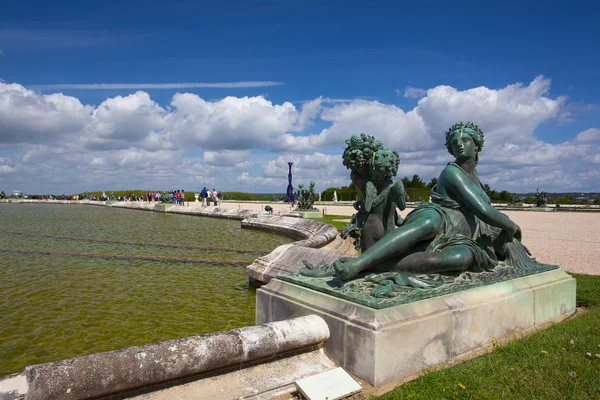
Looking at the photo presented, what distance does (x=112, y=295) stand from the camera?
6.96 m

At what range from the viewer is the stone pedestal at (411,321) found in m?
3.09

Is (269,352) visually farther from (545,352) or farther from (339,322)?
(545,352)

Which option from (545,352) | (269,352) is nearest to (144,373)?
(269,352)

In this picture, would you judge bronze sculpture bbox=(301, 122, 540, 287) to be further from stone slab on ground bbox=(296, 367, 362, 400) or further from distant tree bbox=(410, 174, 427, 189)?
distant tree bbox=(410, 174, 427, 189)

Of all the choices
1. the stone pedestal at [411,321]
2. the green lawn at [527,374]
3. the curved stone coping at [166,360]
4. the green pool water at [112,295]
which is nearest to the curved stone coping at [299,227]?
the green pool water at [112,295]

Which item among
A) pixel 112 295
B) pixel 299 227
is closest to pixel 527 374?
pixel 112 295

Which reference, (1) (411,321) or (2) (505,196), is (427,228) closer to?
(1) (411,321)

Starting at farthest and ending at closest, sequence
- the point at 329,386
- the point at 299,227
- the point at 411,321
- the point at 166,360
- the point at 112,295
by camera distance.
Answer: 1. the point at 299,227
2. the point at 112,295
3. the point at 411,321
4. the point at 329,386
5. the point at 166,360

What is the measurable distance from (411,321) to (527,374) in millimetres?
905

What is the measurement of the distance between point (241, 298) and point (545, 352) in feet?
15.0

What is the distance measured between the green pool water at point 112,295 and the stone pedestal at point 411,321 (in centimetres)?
202

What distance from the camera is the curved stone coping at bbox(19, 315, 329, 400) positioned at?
2.38 metres

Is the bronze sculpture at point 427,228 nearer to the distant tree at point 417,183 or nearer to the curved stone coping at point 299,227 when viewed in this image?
the curved stone coping at point 299,227

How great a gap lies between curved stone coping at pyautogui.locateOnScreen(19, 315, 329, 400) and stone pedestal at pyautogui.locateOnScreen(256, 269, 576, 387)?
25cm
